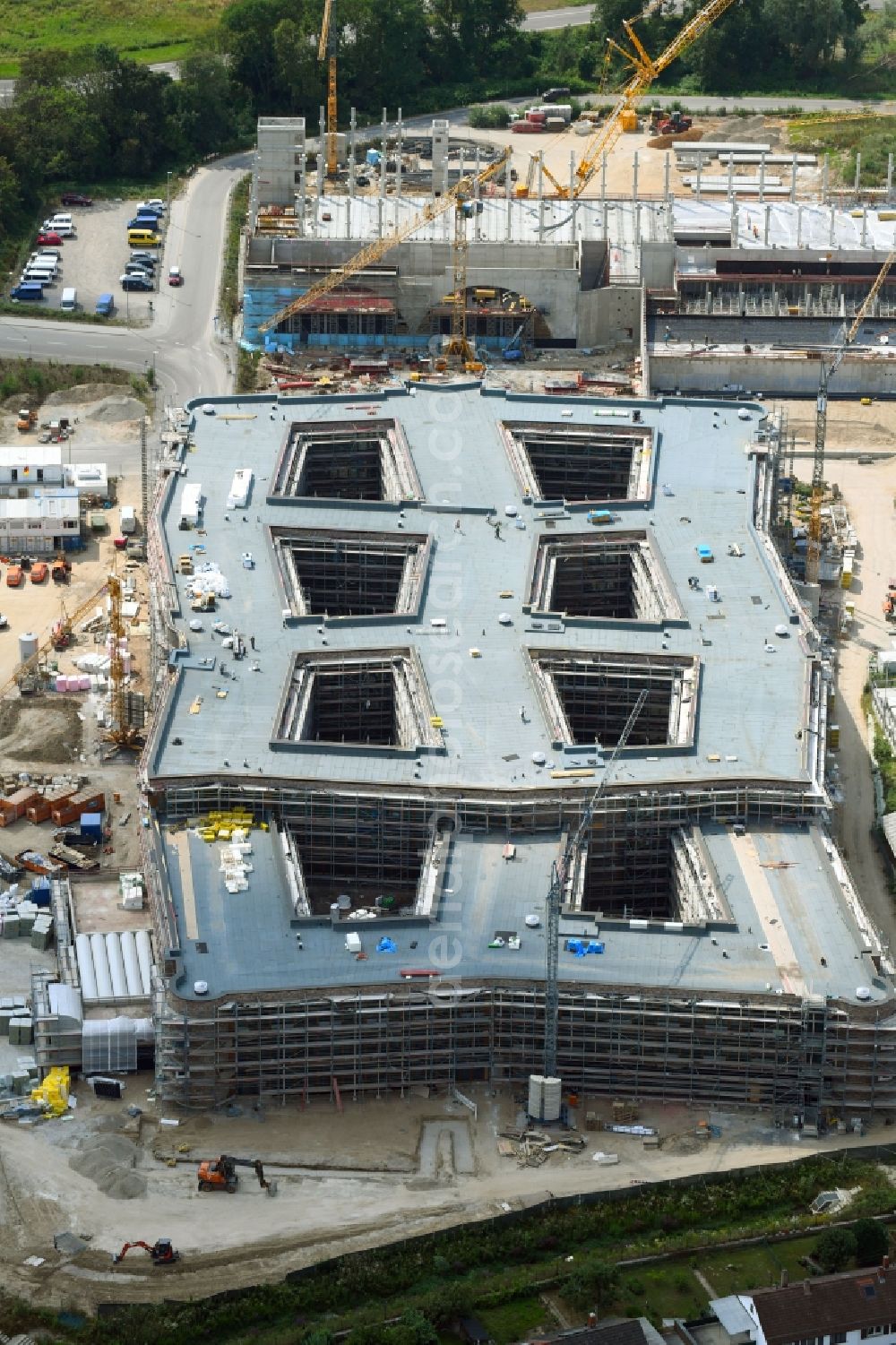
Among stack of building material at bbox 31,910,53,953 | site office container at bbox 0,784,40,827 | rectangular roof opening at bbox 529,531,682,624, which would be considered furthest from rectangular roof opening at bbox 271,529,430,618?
stack of building material at bbox 31,910,53,953

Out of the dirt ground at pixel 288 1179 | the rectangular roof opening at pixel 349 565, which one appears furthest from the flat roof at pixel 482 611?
the dirt ground at pixel 288 1179

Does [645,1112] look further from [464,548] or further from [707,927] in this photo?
[464,548]

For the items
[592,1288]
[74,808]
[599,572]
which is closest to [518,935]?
[592,1288]

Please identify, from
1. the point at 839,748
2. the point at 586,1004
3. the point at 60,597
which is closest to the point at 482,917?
the point at 586,1004

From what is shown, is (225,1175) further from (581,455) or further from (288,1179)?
(581,455)

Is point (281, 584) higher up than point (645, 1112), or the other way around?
point (281, 584)

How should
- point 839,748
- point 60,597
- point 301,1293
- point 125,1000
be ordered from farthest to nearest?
point 60,597 → point 839,748 → point 125,1000 → point 301,1293

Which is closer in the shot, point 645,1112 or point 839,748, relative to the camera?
point 645,1112
